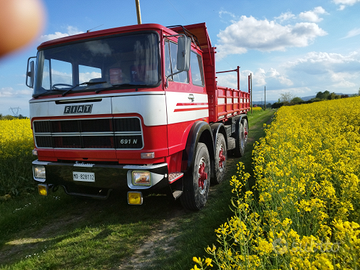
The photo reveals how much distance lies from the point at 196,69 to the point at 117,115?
226cm

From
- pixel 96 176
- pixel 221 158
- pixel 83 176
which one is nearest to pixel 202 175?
Answer: pixel 221 158

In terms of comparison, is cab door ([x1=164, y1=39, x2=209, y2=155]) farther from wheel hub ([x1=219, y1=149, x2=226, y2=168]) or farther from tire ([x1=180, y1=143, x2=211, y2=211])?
wheel hub ([x1=219, y1=149, x2=226, y2=168])

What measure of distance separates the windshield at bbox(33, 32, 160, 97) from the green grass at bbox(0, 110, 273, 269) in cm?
179

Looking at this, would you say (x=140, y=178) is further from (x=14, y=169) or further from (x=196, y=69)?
(x=14, y=169)

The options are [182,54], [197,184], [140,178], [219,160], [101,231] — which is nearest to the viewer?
[140,178]

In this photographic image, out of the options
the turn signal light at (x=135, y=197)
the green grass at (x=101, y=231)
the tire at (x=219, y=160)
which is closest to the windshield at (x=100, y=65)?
the turn signal light at (x=135, y=197)

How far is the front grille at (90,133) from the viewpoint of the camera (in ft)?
10.3

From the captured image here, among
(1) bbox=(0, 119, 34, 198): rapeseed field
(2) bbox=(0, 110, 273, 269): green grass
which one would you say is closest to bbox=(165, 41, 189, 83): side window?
(2) bbox=(0, 110, 273, 269): green grass

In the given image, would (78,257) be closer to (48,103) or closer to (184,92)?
(48,103)

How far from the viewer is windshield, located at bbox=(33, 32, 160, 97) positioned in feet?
10.6

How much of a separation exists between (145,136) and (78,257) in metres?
1.76

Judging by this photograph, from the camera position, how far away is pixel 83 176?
11.1 feet

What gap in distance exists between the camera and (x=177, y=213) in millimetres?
4223

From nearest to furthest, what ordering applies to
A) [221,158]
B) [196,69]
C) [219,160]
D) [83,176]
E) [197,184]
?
[83,176] → [197,184] → [196,69] → [219,160] → [221,158]
